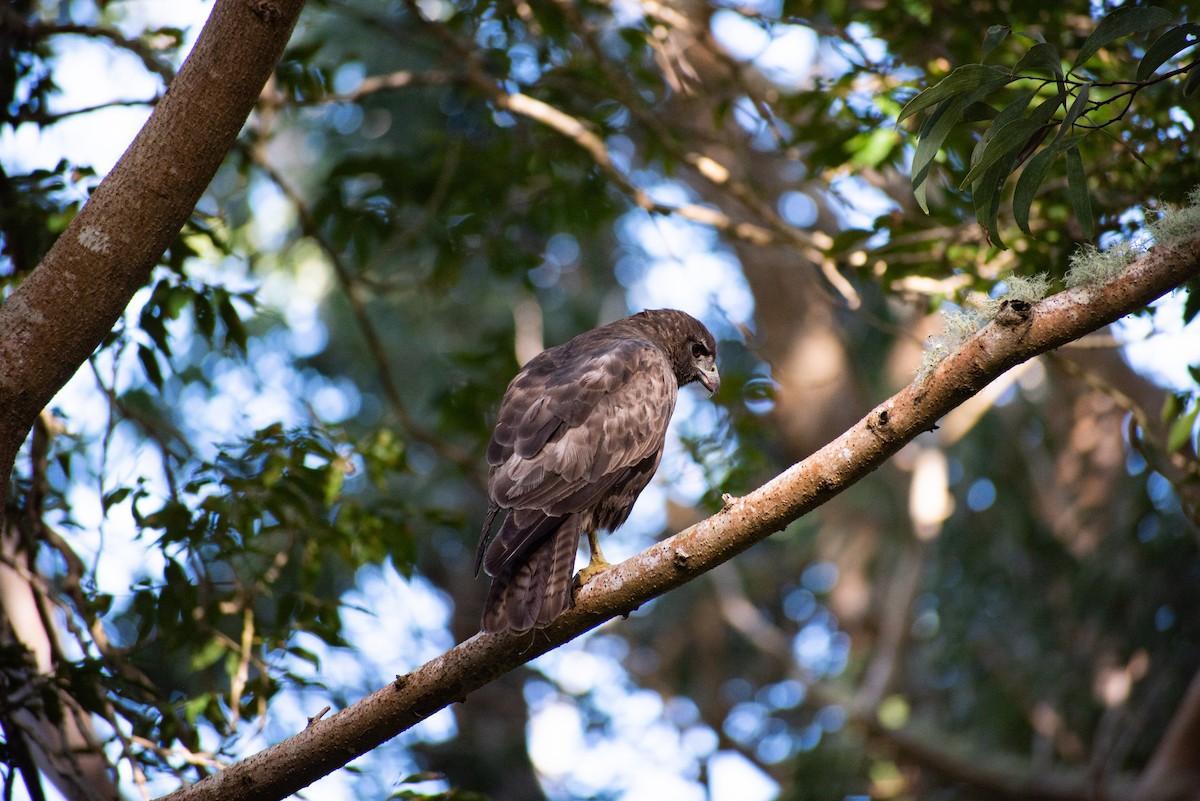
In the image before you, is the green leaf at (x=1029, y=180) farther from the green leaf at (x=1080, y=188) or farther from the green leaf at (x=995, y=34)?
the green leaf at (x=995, y=34)

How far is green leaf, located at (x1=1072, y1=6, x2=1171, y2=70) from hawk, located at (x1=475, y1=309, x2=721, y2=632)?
2177 mm

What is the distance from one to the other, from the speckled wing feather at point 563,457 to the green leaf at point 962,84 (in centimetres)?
182

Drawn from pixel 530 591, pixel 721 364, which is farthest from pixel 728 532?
pixel 721 364

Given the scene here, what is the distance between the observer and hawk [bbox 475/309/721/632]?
3490mm

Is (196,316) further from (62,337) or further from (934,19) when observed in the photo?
(934,19)

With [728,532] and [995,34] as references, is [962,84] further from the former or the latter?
[728,532]

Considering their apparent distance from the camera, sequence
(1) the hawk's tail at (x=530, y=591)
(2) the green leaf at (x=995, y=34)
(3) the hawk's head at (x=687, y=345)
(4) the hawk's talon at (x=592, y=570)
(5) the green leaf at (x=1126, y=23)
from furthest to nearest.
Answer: (3) the hawk's head at (x=687, y=345)
(4) the hawk's talon at (x=592, y=570)
(1) the hawk's tail at (x=530, y=591)
(2) the green leaf at (x=995, y=34)
(5) the green leaf at (x=1126, y=23)

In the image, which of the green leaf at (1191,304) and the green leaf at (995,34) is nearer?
the green leaf at (995,34)

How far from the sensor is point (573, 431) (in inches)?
164

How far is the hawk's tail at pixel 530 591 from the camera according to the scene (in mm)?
3316

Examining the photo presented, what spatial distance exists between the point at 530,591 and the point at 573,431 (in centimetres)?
92

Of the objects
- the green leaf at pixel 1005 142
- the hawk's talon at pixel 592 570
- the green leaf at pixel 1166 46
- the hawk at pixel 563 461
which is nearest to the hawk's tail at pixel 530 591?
the hawk at pixel 563 461

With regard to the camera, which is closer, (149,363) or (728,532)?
(728,532)

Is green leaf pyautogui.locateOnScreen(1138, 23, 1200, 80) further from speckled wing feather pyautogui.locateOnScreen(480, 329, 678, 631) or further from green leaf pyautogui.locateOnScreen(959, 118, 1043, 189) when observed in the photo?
speckled wing feather pyautogui.locateOnScreen(480, 329, 678, 631)
